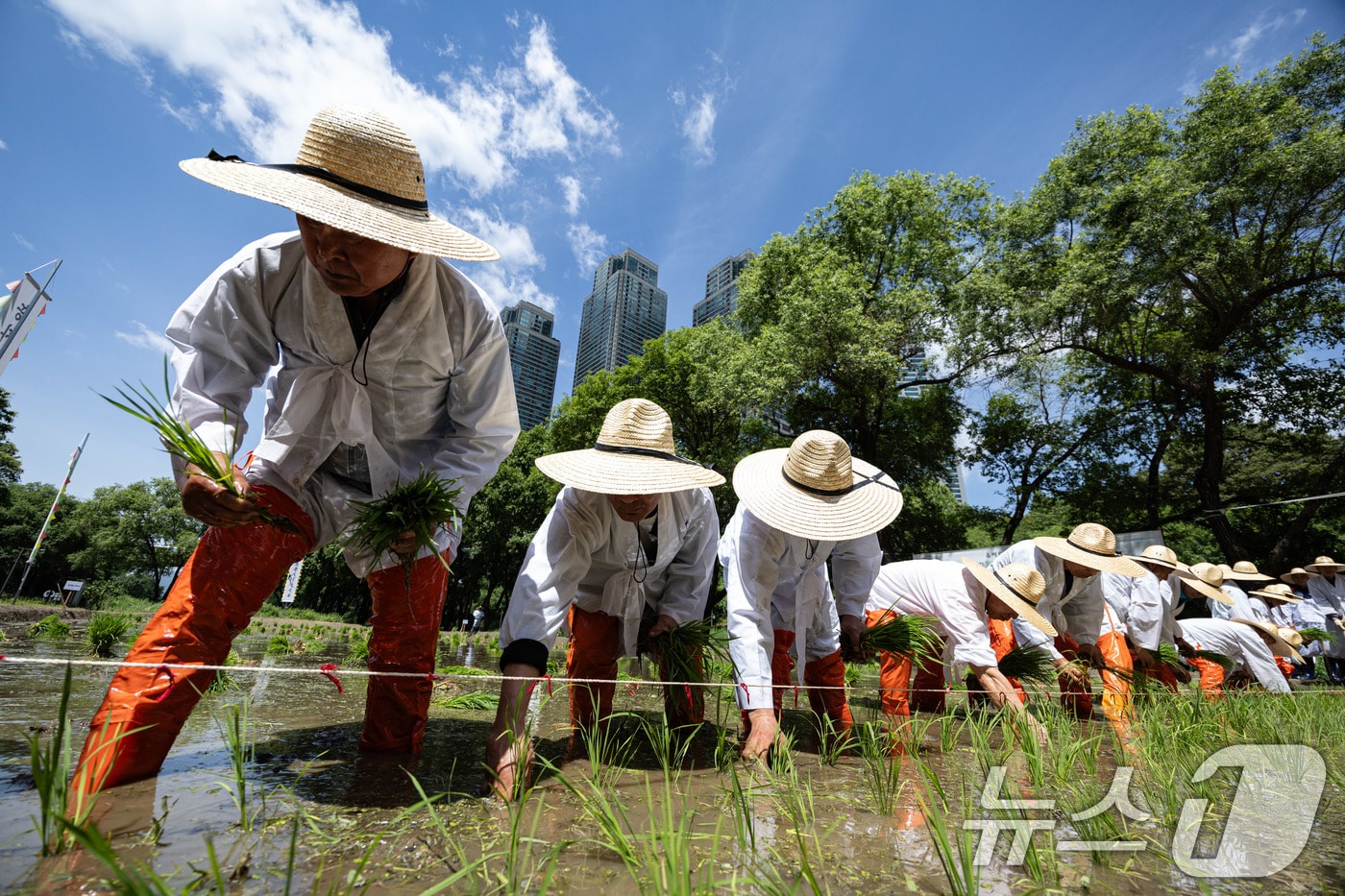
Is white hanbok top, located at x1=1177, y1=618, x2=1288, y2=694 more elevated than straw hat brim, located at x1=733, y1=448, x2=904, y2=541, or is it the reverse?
straw hat brim, located at x1=733, y1=448, x2=904, y2=541

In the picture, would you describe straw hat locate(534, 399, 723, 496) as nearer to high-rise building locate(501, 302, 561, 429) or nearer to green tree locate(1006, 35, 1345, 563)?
green tree locate(1006, 35, 1345, 563)

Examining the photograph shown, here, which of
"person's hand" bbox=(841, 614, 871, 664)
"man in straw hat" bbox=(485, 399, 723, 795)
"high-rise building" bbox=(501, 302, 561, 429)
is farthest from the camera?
"high-rise building" bbox=(501, 302, 561, 429)

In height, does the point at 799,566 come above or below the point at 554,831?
above

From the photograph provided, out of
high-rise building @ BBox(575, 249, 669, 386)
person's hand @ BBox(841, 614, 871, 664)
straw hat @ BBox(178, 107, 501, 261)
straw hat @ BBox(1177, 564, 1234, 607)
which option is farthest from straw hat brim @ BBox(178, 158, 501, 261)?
high-rise building @ BBox(575, 249, 669, 386)

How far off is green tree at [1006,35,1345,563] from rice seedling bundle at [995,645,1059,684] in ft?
37.4

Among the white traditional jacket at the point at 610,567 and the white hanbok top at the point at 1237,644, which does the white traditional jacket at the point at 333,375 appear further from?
the white hanbok top at the point at 1237,644

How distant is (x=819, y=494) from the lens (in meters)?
3.22

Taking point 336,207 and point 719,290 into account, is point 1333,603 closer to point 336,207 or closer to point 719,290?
point 336,207

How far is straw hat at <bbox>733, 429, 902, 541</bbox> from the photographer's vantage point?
2973 millimetres

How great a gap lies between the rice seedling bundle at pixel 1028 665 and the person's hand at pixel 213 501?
4853mm

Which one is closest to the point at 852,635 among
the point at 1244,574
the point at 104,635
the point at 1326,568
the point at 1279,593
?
the point at 104,635

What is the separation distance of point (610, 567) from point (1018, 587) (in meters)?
3.45

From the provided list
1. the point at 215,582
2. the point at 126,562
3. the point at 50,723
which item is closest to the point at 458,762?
the point at 215,582

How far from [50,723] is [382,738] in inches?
53.8
